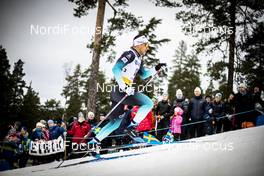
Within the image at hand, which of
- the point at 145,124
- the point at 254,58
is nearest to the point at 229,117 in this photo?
the point at 145,124

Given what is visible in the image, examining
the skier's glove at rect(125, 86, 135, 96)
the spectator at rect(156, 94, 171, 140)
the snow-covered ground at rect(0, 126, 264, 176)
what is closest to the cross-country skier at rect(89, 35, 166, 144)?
the skier's glove at rect(125, 86, 135, 96)

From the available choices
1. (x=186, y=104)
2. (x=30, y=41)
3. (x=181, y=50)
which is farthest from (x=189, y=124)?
(x=181, y=50)

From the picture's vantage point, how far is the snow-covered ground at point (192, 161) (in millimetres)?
4004

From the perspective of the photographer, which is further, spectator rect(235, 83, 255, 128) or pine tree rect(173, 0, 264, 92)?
pine tree rect(173, 0, 264, 92)

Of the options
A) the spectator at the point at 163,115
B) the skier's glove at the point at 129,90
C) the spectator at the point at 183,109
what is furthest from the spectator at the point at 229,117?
the skier's glove at the point at 129,90

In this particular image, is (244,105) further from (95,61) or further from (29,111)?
(29,111)

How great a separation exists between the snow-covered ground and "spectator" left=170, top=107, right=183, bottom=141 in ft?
5.35

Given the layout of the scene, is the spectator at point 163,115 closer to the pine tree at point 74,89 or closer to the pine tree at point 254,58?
the pine tree at point 254,58

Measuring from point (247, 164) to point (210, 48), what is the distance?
725cm

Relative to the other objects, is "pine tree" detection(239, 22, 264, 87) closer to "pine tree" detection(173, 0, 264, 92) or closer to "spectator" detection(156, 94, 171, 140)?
"pine tree" detection(173, 0, 264, 92)

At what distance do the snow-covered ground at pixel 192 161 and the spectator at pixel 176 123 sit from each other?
1.63 m

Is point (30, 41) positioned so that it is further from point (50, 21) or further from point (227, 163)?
point (227, 163)

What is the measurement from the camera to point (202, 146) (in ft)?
16.1

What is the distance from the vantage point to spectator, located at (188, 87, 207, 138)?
262 inches
